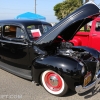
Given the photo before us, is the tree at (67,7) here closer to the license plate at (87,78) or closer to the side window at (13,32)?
the side window at (13,32)

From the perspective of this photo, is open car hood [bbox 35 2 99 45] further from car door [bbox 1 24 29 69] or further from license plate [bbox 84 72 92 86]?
license plate [bbox 84 72 92 86]

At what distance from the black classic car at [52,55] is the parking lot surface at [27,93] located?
7.1 inches

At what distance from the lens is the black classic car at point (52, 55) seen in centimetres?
299

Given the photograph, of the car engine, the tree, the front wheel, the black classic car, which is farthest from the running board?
the tree

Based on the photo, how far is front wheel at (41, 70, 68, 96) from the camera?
317 centimetres

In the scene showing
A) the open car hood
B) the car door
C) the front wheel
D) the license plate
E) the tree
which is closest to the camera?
the open car hood

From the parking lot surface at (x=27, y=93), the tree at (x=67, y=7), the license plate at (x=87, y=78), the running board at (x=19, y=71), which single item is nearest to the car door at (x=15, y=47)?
the running board at (x=19, y=71)

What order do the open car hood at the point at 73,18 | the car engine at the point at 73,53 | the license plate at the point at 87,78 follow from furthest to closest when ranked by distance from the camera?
the car engine at the point at 73,53
the license plate at the point at 87,78
the open car hood at the point at 73,18

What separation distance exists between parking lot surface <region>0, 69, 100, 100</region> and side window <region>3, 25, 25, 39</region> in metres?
1.26

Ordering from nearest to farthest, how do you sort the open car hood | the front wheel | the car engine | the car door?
the open car hood
the front wheel
the car engine
the car door

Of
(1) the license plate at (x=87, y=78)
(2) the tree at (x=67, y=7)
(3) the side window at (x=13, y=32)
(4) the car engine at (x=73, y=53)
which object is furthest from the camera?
(2) the tree at (x=67, y=7)

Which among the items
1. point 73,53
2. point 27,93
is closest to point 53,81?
point 27,93

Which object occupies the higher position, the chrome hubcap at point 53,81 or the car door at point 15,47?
the car door at point 15,47

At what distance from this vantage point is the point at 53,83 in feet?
11.0
